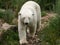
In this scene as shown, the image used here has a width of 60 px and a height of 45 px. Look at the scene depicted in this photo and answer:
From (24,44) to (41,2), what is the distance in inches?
132

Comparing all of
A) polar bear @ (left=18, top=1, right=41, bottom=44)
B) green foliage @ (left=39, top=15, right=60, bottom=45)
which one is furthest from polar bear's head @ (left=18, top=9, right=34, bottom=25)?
green foliage @ (left=39, top=15, right=60, bottom=45)

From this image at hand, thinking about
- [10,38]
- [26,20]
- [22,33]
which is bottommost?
[10,38]

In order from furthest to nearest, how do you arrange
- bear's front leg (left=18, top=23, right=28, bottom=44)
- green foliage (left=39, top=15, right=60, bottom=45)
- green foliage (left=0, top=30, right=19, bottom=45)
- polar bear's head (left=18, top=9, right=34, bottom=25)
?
bear's front leg (left=18, top=23, right=28, bottom=44) → green foliage (left=0, top=30, right=19, bottom=45) → polar bear's head (left=18, top=9, right=34, bottom=25) → green foliage (left=39, top=15, right=60, bottom=45)

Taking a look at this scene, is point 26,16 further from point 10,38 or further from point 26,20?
point 10,38

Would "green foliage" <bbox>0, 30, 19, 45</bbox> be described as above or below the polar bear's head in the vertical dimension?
below

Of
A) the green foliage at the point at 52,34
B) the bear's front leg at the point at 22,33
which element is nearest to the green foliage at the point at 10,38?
the bear's front leg at the point at 22,33

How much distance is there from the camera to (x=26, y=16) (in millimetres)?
7914

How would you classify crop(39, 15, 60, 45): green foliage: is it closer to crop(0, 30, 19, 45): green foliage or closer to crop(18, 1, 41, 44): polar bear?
crop(18, 1, 41, 44): polar bear

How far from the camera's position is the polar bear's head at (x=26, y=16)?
790 cm

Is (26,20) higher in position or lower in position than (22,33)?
higher

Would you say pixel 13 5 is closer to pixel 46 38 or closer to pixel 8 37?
pixel 8 37

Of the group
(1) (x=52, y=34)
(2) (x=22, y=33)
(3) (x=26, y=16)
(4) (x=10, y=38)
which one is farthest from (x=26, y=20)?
(4) (x=10, y=38)

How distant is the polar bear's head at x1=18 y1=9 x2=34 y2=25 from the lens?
7.90m

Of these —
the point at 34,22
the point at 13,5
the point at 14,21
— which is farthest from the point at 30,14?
the point at 13,5
